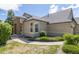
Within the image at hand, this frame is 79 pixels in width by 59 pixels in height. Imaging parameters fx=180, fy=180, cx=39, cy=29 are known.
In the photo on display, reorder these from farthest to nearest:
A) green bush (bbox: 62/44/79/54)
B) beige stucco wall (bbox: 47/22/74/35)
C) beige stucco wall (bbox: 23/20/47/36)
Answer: beige stucco wall (bbox: 23/20/47/36) < beige stucco wall (bbox: 47/22/74/35) < green bush (bbox: 62/44/79/54)

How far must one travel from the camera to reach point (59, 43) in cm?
362

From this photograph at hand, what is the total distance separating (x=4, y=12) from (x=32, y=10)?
57 centimetres

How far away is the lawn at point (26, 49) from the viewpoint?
3577mm

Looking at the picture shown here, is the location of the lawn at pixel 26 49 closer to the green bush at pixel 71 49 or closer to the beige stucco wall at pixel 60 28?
the green bush at pixel 71 49

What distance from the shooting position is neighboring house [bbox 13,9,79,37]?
11.7ft

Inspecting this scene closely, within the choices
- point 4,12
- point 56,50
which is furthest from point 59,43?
point 4,12

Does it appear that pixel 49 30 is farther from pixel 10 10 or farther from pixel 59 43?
pixel 10 10

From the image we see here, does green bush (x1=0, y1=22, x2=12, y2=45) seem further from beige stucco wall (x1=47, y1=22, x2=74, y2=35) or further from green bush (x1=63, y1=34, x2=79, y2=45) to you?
green bush (x1=63, y1=34, x2=79, y2=45)

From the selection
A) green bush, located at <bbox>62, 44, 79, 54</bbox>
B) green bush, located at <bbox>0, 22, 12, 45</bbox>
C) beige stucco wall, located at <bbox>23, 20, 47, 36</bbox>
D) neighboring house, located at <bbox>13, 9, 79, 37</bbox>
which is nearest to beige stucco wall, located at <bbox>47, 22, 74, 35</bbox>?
neighboring house, located at <bbox>13, 9, 79, 37</bbox>

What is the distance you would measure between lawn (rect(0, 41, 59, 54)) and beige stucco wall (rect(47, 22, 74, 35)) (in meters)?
0.31

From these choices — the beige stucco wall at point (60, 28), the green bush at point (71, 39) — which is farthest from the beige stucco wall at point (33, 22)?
the green bush at point (71, 39)

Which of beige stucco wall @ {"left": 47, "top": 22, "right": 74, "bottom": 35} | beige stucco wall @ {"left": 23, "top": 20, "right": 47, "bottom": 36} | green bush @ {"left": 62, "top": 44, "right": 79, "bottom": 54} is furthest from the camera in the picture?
beige stucco wall @ {"left": 23, "top": 20, "right": 47, "bottom": 36}

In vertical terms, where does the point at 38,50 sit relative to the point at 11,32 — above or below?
below
